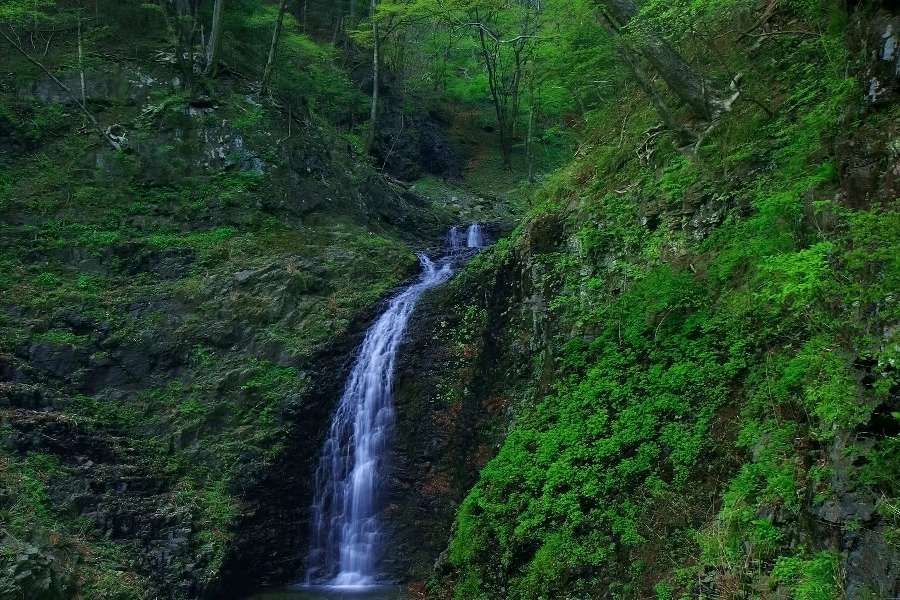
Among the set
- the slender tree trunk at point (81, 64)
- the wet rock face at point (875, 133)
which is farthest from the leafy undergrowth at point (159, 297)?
the wet rock face at point (875, 133)

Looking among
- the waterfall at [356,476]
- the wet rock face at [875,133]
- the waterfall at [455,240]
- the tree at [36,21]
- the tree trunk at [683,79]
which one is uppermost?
the tree at [36,21]

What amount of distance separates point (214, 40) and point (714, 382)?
1626 centimetres

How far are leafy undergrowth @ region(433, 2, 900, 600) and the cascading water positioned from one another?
2797 mm

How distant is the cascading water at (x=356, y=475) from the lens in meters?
10.2

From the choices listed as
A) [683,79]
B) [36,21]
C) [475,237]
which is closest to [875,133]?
[683,79]

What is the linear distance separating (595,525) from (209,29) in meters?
19.5

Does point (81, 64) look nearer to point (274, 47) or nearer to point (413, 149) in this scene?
point (274, 47)

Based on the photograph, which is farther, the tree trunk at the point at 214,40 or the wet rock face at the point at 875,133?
the tree trunk at the point at 214,40

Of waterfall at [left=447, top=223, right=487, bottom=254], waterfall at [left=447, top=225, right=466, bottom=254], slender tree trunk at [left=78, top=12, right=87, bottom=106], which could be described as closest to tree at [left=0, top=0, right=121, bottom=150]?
slender tree trunk at [left=78, top=12, right=87, bottom=106]

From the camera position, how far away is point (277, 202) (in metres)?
15.9

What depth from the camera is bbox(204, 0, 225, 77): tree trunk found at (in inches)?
658

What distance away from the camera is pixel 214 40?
55.9 feet

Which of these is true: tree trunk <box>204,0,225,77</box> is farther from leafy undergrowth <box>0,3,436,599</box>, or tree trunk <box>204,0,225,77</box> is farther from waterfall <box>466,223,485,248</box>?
waterfall <box>466,223,485,248</box>

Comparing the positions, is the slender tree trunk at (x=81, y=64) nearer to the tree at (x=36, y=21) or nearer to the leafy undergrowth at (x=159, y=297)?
the tree at (x=36, y=21)
